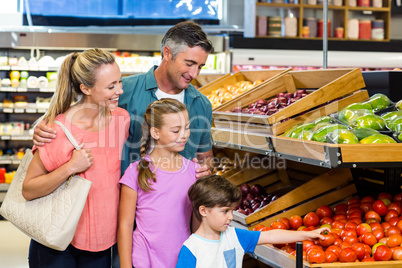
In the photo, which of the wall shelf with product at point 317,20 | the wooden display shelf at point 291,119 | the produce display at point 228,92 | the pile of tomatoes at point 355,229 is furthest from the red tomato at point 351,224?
the wall shelf with product at point 317,20

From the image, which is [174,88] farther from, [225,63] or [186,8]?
[186,8]

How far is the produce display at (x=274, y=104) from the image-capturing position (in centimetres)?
297

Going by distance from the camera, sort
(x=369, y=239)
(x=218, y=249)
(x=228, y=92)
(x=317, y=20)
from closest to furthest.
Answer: (x=218, y=249), (x=369, y=239), (x=228, y=92), (x=317, y=20)

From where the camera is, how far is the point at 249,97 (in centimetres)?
333

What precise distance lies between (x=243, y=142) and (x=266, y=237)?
0.85m

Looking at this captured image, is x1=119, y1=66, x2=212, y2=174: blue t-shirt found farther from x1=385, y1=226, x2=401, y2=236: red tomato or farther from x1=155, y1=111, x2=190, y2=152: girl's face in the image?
x1=385, y1=226, x2=401, y2=236: red tomato

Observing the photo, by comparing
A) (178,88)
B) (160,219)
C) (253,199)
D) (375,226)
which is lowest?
(253,199)

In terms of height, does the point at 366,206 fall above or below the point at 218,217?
below

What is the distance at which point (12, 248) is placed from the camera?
16.4 feet

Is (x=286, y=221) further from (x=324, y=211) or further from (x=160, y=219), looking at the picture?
(x=160, y=219)

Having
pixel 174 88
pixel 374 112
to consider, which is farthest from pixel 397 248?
pixel 174 88

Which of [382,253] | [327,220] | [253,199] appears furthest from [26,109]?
[382,253]

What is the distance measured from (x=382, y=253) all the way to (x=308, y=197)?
72 cm

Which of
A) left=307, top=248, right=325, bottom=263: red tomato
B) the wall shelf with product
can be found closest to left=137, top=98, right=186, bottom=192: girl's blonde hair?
left=307, top=248, right=325, bottom=263: red tomato
